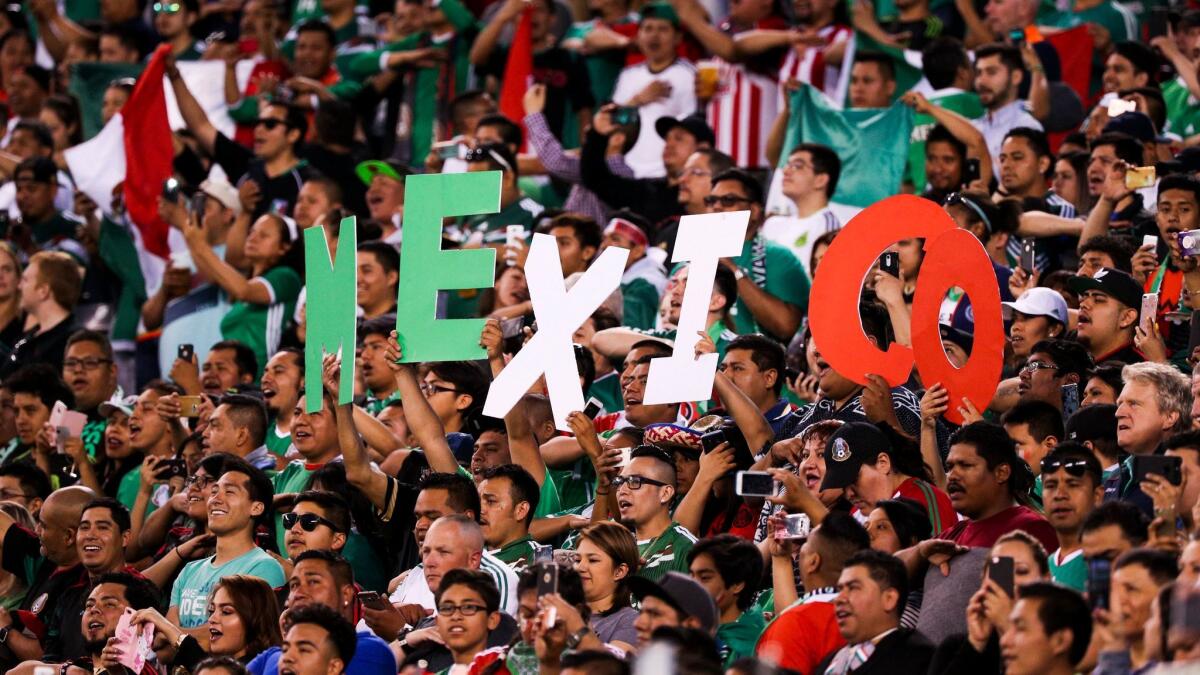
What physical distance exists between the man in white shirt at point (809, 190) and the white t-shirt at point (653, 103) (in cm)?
173

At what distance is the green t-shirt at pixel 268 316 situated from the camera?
1217cm

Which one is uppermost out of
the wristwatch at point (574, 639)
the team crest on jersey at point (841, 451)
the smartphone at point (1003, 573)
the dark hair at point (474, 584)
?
the smartphone at point (1003, 573)

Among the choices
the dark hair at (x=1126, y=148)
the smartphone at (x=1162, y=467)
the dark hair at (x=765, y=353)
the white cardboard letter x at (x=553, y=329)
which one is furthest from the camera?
the dark hair at (x=1126, y=148)

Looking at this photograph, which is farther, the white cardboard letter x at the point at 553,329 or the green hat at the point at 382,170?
the green hat at the point at 382,170

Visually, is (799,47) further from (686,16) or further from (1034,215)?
(1034,215)

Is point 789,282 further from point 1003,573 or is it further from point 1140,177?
point 1003,573

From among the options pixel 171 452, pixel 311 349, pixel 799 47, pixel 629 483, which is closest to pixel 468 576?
pixel 629 483

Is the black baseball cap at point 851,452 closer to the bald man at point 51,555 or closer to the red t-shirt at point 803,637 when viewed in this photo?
the red t-shirt at point 803,637

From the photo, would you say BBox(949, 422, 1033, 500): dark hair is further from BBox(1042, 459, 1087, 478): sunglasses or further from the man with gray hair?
BBox(1042, 459, 1087, 478): sunglasses

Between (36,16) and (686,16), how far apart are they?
6120 mm

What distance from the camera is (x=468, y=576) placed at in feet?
25.0

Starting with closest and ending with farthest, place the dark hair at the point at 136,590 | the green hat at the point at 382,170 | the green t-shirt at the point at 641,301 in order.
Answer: the dark hair at the point at 136,590
the green t-shirt at the point at 641,301
the green hat at the point at 382,170

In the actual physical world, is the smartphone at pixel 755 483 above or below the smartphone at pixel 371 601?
above

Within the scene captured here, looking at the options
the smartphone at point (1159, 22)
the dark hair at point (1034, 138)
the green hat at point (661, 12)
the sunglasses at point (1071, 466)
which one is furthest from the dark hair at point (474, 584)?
the smartphone at point (1159, 22)
